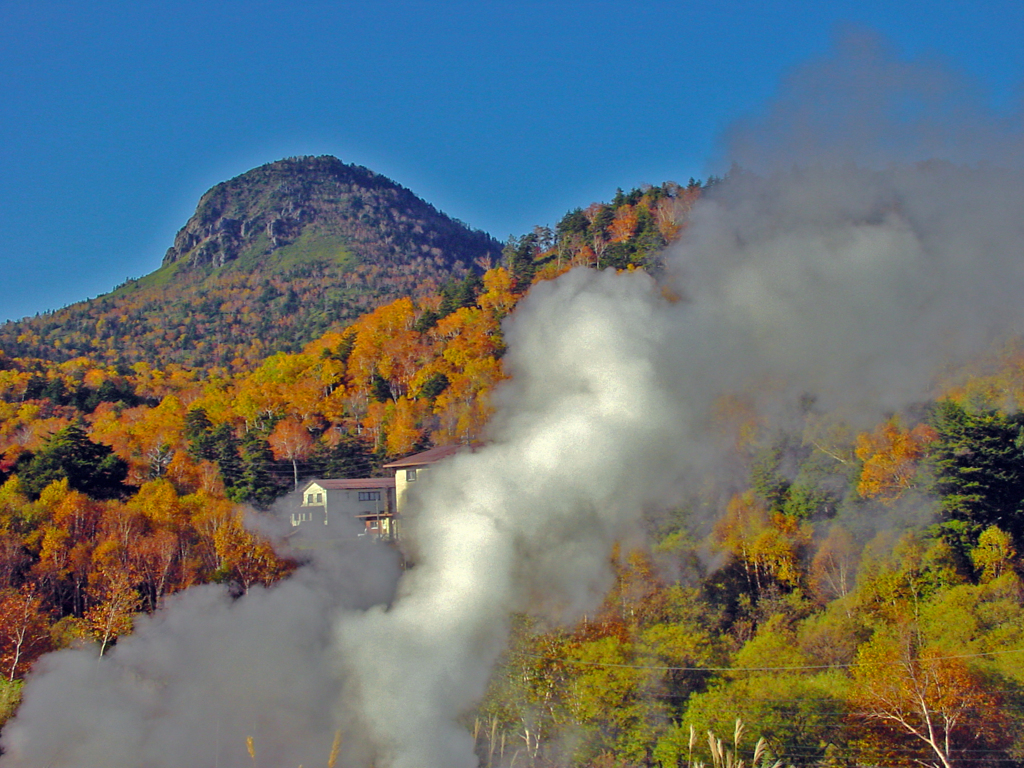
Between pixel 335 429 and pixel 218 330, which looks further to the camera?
pixel 218 330

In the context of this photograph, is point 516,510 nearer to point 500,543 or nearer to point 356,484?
point 500,543

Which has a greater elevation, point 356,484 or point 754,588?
point 356,484

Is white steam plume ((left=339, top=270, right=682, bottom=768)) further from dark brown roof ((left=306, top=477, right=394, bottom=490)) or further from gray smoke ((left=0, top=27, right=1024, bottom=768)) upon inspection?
dark brown roof ((left=306, top=477, right=394, bottom=490))

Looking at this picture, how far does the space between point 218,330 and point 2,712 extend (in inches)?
6700

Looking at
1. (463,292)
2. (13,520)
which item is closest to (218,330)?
(463,292)

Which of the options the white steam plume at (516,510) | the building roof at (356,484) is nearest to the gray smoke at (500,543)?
the white steam plume at (516,510)

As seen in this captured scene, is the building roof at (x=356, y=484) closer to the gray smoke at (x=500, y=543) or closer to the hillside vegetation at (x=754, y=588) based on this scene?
the hillside vegetation at (x=754, y=588)

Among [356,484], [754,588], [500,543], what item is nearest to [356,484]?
[356,484]

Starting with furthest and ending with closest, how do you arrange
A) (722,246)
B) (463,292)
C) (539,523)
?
(463,292), (722,246), (539,523)

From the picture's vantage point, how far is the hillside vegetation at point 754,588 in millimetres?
26328

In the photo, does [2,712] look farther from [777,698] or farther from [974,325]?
[974,325]

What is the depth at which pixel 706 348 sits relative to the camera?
18734 mm

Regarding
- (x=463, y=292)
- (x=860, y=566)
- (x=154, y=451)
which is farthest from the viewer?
(x=463, y=292)

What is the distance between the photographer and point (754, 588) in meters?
35.3
